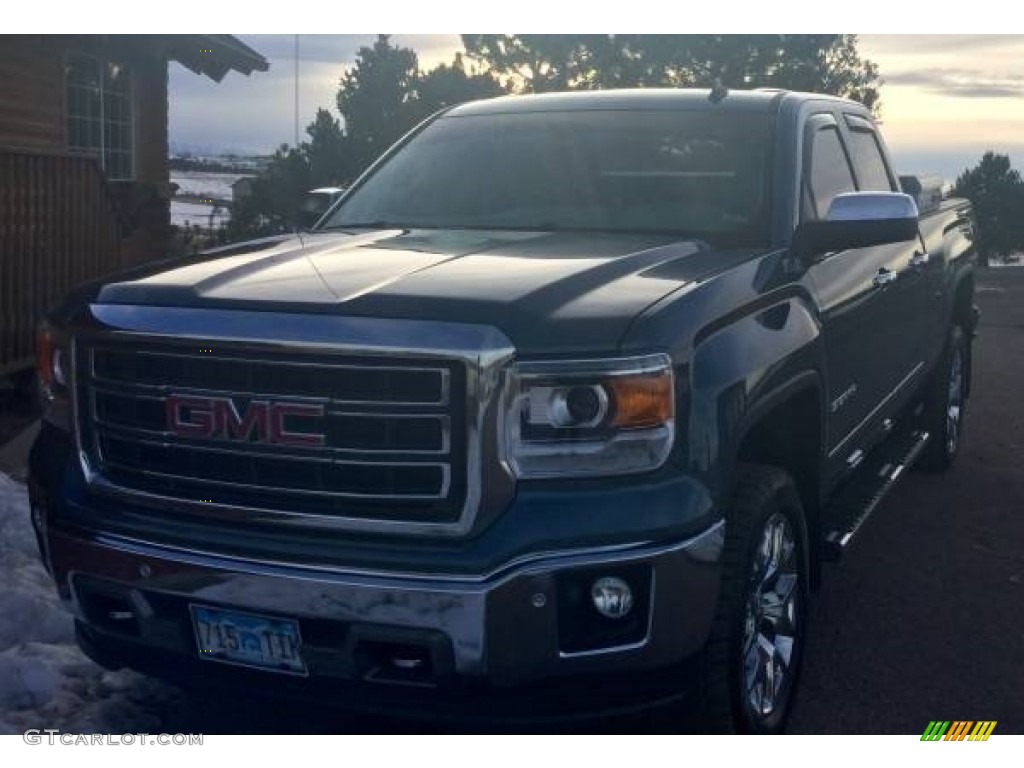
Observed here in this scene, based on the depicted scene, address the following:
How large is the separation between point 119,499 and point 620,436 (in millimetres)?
1365

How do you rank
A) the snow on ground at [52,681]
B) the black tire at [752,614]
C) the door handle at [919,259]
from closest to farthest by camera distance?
the black tire at [752,614]
the snow on ground at [52,681]
the door handle at [919,259]

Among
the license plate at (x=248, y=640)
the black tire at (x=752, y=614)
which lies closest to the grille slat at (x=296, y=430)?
the license plate at (x=248, y=640)

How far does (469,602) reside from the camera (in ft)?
10.1

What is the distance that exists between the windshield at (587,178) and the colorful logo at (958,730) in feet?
5.34

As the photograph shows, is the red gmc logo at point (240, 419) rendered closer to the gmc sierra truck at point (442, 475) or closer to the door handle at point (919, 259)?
the gmc sierra truck at point (442, 475)

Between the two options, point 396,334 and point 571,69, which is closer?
point 396,334

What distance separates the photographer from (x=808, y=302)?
4398 millimetres

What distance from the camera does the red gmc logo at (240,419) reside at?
331 centimetres

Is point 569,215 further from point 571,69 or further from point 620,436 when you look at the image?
point 571,69

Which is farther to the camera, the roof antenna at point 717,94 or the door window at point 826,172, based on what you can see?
the roof antenna at point 717,94

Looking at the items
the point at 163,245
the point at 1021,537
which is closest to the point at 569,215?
the point at 1021,537

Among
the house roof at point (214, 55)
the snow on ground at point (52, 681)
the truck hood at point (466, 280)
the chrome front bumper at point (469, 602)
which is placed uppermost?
the house roof at point (214, 55)

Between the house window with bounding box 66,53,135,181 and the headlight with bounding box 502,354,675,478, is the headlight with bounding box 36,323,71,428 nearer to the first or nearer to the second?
the headlight with bounding box 502,354,675,478

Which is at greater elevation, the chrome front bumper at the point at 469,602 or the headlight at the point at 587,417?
the headlight at the point at 587,417
